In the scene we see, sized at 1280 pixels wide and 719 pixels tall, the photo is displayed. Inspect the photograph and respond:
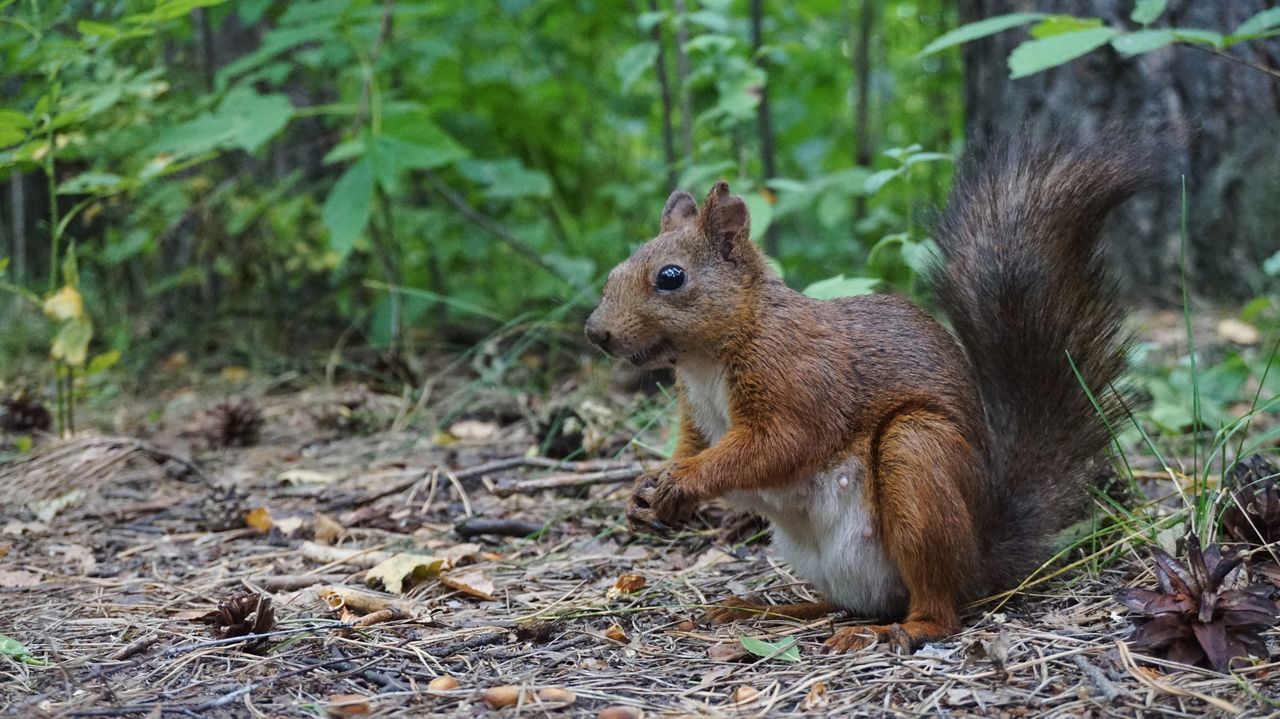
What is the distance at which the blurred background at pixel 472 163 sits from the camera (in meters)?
3.43

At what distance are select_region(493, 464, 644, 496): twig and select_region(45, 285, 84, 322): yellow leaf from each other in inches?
57.3

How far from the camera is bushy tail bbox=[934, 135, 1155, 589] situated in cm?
227

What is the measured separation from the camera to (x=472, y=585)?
7.92ft

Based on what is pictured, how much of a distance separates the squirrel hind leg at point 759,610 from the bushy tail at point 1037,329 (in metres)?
0.37

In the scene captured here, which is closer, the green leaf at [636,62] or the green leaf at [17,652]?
the green leaf at [17,652]

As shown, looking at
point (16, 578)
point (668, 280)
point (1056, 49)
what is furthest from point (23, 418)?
point (1056, 49)

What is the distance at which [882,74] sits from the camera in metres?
6.36

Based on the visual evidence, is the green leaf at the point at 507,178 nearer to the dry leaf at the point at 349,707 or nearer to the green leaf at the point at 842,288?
the green leaf at the point at 842,288

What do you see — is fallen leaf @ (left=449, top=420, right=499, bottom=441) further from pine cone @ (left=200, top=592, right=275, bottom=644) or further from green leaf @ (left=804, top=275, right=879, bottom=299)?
pine cone @ (left=200, top=592, right=275, bottom=644)

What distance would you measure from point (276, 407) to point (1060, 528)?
10.1ft

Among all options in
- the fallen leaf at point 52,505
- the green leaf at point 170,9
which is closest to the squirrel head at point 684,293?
the green leaf at point 170,9

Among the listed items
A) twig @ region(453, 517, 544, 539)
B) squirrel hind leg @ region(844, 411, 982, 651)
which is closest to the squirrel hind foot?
squirrel hind leg @ region(844, 411, 982, 651)

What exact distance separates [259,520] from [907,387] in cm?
176

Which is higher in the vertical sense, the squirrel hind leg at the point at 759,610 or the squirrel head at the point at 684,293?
the squirrel head at the point at 684,293
